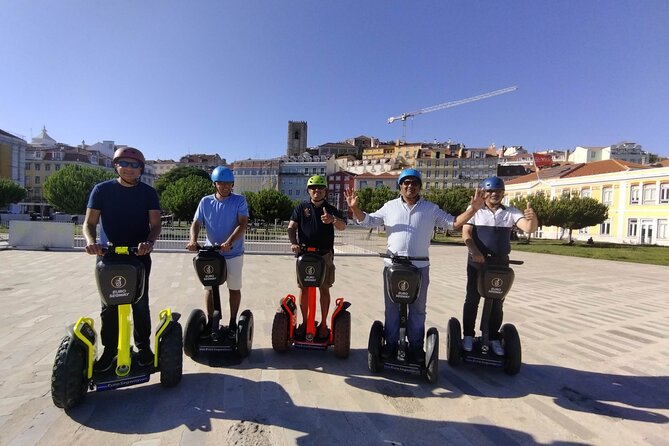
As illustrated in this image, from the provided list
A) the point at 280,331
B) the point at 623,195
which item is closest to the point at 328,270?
the point at 280,331

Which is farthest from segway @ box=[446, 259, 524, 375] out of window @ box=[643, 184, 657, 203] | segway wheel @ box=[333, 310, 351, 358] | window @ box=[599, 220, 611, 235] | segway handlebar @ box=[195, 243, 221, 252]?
window @ box=[599, 220, 611, 235]

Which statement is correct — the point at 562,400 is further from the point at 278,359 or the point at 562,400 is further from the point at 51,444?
the point at 51,444

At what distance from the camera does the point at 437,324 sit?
18.4 feet

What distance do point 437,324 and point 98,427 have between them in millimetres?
4633

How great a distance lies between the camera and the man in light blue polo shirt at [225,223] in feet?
12.6

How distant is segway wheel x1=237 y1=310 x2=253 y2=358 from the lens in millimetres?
3723

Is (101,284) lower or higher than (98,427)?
higher

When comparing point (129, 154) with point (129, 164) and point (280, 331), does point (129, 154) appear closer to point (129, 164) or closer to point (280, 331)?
point (129, 164)

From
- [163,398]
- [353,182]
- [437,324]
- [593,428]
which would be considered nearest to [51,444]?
[163,398]

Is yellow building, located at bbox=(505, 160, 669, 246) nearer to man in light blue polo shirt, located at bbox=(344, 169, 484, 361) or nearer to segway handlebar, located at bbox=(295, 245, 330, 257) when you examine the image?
man in light blue polo shirt, located at bbox=(344, 169, 484, 361)

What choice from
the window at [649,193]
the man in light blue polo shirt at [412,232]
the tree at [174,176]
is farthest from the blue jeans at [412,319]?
the tree at [174,176]

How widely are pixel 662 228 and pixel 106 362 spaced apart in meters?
48.1

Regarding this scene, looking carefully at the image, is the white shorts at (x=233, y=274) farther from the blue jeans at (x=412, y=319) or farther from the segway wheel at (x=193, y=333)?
the blue jeans at (x=412, y=319)

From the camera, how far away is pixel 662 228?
35.1m
